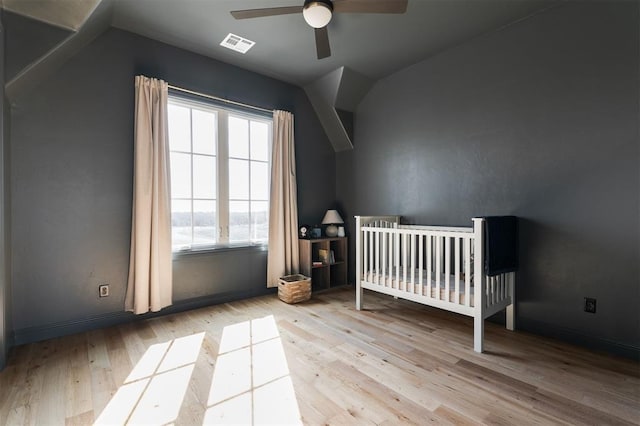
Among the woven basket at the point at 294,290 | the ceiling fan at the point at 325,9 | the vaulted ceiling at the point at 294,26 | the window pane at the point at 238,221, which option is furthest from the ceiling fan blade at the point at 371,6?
the woven basket at the point at 294,290

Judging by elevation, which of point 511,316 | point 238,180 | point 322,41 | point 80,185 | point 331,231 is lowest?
point 511,316

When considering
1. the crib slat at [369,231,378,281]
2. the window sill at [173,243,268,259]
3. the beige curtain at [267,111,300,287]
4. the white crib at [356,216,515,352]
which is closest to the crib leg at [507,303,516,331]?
the white crib at [356,216,515,352]

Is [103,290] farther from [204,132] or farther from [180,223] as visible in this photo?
[204,132]

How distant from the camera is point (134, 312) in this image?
2.58m

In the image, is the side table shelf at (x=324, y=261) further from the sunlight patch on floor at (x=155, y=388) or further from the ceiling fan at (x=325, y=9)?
the ceiling fan at (x=325, y=9)

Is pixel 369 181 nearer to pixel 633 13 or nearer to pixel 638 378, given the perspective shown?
pixel 633 13

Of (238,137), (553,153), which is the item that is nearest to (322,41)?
(238,137)

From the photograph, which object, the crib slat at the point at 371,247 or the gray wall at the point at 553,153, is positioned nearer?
the gray wall at the point at 553,153

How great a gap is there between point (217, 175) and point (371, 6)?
81.8 inches

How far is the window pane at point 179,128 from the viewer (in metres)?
2.89

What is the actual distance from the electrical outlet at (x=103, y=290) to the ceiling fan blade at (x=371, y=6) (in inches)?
109

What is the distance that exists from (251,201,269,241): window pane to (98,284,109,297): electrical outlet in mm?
A: 1410

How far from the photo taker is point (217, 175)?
10.3 feet

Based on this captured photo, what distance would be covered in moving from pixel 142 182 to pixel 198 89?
1.09m
